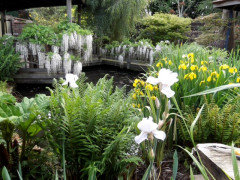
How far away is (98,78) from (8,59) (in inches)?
116

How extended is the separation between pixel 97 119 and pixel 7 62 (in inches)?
184

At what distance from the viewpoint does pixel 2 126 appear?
126 cm

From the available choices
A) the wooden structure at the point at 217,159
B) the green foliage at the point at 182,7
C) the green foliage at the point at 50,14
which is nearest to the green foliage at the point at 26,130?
the wooden structure at the point at 217,159

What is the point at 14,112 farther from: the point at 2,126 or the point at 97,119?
the point at 97,119

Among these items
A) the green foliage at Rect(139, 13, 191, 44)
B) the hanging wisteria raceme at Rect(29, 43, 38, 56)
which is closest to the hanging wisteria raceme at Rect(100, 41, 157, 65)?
the green foliage at Rect(139, 13, 191, 44)

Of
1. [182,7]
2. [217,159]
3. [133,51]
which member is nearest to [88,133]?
[217,159]

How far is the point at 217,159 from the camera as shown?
1.21m

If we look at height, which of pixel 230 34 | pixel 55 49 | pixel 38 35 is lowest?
pixel 55 49

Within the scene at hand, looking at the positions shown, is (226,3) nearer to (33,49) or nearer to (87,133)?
(33,49)

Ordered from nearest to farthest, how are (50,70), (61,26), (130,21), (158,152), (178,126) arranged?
(158,152)
(178,126)
(50,70)
(61,26)
(130,21)

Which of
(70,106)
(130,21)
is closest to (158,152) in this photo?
(70,106)

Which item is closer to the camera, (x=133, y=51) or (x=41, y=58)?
(x=41, y=58)

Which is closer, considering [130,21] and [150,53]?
[150,53]

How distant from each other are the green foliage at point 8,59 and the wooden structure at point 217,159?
191 inches
